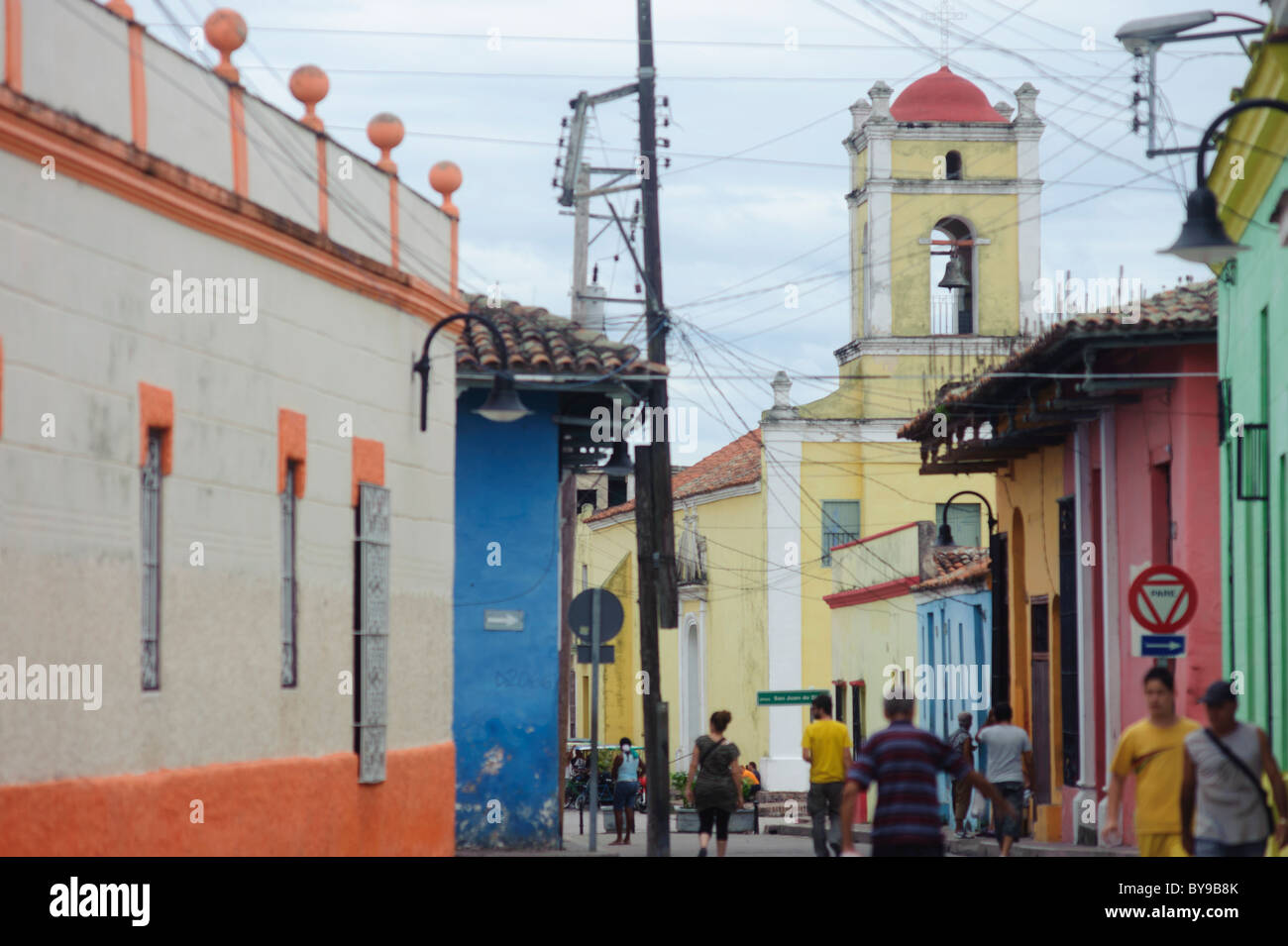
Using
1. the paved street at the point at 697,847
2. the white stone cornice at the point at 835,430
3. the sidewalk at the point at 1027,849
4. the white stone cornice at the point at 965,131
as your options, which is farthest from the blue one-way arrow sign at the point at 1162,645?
the white stone cornice at the point at 835,430

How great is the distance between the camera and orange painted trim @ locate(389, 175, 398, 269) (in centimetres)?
1716

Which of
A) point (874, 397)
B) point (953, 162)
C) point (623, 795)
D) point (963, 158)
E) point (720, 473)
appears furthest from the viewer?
point (720, 473)

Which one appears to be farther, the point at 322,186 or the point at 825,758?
the point at 825,758

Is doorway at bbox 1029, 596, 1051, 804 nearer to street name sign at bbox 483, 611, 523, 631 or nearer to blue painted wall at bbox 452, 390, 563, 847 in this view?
blue painted wall at bbox 452, 390, 563, 847

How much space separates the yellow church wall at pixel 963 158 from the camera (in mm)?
42906

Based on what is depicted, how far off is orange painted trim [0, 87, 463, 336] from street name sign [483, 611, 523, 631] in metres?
5.25

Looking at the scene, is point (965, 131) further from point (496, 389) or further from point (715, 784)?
point (496, 389)

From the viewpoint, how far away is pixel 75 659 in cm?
1135

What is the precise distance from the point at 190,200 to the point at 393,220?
445cm

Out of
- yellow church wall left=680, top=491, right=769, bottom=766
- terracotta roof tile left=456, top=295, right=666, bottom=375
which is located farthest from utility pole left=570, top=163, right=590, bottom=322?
yellow church wall left=680, top=491, right=769, bottom=766

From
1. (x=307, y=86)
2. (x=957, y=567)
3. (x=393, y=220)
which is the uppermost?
(x=307, y=86)

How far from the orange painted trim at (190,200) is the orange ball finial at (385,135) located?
103 centimetres

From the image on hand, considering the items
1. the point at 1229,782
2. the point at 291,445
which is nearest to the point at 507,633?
the point at 291,445

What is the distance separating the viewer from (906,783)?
430 inches
